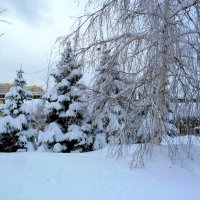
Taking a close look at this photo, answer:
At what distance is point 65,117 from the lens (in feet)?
50.1

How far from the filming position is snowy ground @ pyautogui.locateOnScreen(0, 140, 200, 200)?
628 centimetres

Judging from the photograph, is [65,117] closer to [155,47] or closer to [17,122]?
[17,122]

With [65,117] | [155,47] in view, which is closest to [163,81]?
[155,47]

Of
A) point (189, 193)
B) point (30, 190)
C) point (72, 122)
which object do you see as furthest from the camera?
point (72, 122)

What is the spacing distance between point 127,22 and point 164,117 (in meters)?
2.71

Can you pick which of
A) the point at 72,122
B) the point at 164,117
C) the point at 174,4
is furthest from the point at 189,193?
the point at 72,122

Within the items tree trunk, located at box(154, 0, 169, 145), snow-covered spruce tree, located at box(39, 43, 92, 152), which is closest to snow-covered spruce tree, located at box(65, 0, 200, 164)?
tree trunk, located at box(154, 0, 169, 145)

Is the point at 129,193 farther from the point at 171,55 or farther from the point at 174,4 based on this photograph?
the point at 174,4

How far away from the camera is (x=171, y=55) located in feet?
25.8

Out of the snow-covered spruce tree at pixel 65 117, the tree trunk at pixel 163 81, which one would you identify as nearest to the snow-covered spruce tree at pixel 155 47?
the tree trunk at pixel 163 81

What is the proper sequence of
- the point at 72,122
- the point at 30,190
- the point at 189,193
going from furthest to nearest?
1. the point at 72,122
2. the point at 189,193
3. the point at 30,190

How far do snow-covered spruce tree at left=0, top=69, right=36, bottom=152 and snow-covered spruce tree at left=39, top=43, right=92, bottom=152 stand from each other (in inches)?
45.1

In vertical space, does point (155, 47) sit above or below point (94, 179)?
above

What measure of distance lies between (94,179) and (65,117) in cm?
841
